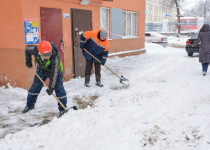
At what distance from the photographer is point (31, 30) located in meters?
6.08

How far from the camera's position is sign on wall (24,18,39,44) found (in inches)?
235

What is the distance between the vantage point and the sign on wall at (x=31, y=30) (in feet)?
19.6

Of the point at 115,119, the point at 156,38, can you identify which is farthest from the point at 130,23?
the point at 115,119

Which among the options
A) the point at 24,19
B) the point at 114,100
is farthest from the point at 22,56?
→ the point at 114,100

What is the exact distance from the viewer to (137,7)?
48.2ft

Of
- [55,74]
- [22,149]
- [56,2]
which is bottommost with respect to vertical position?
[22,149]

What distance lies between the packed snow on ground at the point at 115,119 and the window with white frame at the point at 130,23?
7776 millimetres

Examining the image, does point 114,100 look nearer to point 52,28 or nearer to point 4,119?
point 4,119

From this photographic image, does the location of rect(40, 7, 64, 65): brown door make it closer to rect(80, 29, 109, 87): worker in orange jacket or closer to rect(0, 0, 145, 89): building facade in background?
rect(0, 0, 145, 89): building facade in background

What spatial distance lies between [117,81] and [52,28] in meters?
2.58

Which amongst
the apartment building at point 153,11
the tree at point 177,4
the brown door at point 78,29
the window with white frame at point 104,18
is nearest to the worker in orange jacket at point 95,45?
the brown door at point 78,29

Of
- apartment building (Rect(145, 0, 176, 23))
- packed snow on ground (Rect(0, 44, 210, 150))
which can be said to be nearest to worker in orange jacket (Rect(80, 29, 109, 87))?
packed snow on ground (Rect(0, 44, 210, 150))

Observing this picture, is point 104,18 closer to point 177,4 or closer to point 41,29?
point 41,29

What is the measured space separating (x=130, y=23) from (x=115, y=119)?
1100cm
